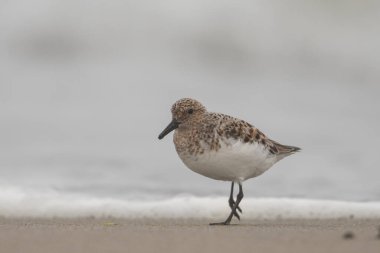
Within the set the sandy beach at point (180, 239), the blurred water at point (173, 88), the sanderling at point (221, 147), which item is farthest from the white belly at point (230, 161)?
the blurred water at point (173, 88)

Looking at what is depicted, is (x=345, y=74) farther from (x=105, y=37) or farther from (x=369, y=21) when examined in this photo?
(x=105, y=37)

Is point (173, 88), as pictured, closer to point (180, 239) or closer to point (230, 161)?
point (230, 161)

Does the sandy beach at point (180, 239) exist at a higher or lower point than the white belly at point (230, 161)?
lower

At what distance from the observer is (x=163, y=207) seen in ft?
25.3

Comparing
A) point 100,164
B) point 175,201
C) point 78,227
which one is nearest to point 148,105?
point 100,164

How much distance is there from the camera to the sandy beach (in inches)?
199

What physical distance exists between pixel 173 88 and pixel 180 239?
19.7 ft

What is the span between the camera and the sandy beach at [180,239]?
5055 millimetres

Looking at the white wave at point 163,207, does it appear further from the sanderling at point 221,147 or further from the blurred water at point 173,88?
the sanderling at point 221,147

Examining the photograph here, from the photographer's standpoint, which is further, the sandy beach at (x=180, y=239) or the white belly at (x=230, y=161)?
the white belly at (x=230, y=161)

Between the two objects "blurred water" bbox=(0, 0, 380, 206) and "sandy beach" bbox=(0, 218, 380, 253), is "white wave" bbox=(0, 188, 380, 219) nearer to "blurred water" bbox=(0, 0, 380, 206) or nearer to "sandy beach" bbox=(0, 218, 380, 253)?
"blurred water" bbox=(0, 0, 380, 206)

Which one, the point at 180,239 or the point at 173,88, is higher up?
the point at 173,88

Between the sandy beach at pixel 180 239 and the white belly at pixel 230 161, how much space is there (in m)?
0.71

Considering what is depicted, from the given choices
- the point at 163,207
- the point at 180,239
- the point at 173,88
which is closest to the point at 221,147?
the point at 163,207
